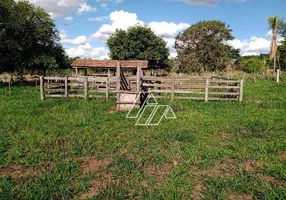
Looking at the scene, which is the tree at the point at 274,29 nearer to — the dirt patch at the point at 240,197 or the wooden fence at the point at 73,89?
the wooden fence at the point at 73,89

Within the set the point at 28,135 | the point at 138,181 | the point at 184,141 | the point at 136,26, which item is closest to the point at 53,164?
the point at 138,181

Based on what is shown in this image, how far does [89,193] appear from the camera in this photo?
4602mm

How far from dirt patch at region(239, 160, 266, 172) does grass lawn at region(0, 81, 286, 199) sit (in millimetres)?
20

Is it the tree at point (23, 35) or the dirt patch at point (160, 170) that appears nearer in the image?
the dirt patch at point (160, 170)

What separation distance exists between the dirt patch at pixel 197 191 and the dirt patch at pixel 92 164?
195 centimetres

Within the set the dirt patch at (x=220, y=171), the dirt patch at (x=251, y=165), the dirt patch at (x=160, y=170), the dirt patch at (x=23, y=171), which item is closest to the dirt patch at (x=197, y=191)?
the dirt patch at (x=220, y=171)

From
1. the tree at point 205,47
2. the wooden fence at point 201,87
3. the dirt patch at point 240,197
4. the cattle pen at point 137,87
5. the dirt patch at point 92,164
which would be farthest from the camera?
the tree at point 205,47

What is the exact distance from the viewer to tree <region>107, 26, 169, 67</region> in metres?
53.5

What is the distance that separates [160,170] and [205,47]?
127ft

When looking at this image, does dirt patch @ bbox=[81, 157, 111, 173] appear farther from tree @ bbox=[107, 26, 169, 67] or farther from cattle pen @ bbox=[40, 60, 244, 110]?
tree @ bbox=[107, 26, 169, 67]

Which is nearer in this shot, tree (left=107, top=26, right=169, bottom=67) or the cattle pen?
the cattle pen

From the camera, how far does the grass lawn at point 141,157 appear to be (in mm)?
4676

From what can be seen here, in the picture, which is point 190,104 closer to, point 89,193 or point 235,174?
point 235,174

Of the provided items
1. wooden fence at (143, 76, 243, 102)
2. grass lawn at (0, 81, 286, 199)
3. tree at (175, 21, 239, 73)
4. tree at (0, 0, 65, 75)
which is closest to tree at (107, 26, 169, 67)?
tree at (175, 21, 239, 73)
